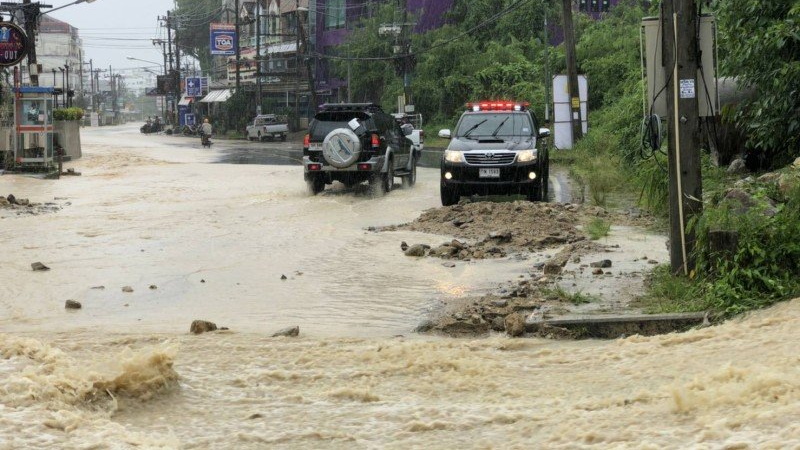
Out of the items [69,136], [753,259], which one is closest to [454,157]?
[753,259]

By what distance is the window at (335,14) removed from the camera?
71.8 meters

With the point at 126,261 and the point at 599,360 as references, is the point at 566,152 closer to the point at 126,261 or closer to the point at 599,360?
the point at 126,261

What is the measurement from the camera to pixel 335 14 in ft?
238

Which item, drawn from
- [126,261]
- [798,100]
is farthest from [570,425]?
[798,100]

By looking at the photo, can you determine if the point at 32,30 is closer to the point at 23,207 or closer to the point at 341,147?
the point at 23,207

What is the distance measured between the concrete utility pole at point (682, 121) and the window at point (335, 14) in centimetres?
6325

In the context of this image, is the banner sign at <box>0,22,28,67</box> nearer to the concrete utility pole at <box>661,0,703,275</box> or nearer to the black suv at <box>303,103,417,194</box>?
the black suv at <box>303,103,417,194</box>

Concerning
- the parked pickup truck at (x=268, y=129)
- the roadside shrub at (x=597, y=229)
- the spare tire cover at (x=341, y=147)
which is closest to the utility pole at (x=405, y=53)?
the parked pickup truck at (x=268, y=129)

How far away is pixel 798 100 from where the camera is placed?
14.9 metres

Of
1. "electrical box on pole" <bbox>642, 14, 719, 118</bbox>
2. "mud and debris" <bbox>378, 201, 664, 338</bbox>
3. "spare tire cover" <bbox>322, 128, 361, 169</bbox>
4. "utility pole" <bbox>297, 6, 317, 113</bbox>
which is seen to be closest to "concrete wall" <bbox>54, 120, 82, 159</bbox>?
"spare tire cover" <bbox>322, 128, 361, 169</bbox>

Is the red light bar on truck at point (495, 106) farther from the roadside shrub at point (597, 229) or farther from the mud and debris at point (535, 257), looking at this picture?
the roadside shrub at point (597, 229)

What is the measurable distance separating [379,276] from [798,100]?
261 inches

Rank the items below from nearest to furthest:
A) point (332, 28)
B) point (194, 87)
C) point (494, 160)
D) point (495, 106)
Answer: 1. point (494, 160)
2. point (495, 106)
3. point (332, 28)
4. point (194, 87)

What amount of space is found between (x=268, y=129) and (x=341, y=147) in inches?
1694
